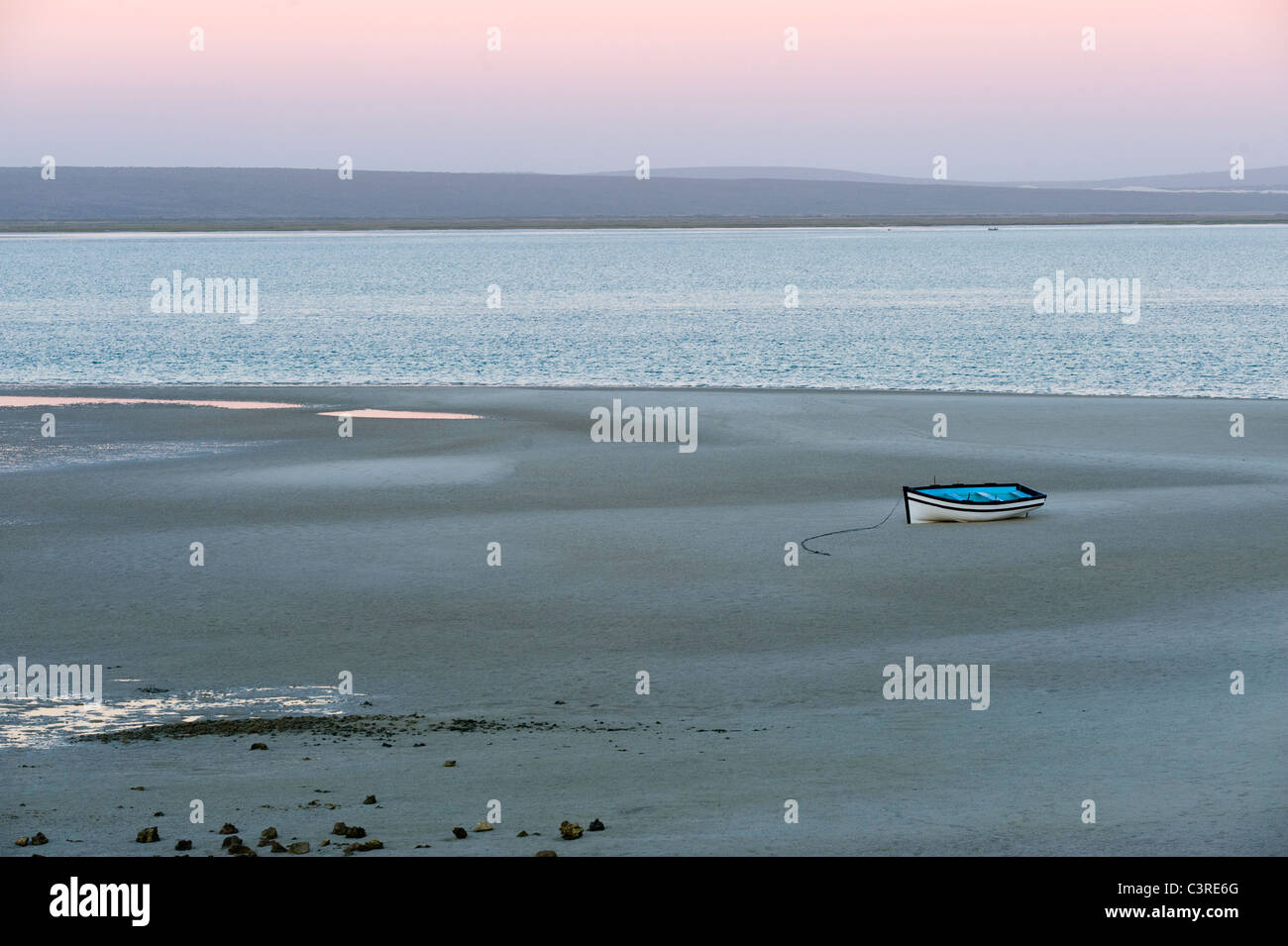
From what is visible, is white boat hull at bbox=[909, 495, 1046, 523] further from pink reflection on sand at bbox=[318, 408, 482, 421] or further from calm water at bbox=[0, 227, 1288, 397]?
calm water at bbox=[0, 227, 1288, 397]

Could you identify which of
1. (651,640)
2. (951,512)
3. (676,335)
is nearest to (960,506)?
(951,512)

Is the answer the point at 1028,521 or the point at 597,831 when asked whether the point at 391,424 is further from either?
the point at 597,831

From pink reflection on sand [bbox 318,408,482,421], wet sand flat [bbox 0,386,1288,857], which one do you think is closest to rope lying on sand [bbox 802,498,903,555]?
wet sand flat [bbox 0,386,1288,857]

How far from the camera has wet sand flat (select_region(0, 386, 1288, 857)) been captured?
1129cm

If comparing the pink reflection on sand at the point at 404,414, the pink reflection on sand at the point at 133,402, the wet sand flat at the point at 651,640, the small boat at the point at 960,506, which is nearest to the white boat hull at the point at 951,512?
the small boat at the point at 960,506

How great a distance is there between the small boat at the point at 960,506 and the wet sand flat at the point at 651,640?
21 cm

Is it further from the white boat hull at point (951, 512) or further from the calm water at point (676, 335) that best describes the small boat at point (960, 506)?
the calm water at point (676, 335)

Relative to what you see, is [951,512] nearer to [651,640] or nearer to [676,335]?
[651,640]

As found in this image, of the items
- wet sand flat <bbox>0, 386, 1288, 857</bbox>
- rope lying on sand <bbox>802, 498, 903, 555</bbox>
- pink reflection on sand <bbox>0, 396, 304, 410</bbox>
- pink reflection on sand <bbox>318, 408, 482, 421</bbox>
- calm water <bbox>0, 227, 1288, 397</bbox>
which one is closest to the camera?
wet sand flat <bbox>0, 386, 1288, 857</bbox>

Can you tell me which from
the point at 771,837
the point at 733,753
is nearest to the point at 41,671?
the point at 733,753

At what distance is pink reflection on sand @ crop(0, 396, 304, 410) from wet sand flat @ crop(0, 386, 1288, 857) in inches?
312

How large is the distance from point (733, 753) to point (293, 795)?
12.0 ft

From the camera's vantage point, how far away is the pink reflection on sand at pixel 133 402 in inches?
1706
